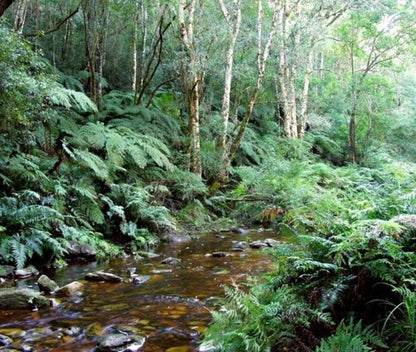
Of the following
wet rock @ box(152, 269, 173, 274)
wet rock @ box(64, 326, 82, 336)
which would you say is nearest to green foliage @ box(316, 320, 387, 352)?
wet rock @ box(64, 326, 82, 336)

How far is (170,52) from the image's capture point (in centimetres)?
1341

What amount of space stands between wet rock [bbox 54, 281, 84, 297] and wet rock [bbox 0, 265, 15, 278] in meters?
0.97

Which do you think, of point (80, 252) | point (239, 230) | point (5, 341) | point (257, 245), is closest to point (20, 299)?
point (5, 341)

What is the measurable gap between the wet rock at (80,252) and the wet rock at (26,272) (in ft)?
2.67

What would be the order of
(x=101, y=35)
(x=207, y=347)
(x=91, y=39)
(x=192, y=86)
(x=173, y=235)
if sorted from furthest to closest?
1. (x=101, y=35)
2. (x=192, y=86)
3. (x=91, y=39)
4. (x=173, y=235)
5. (x=207, y=347)

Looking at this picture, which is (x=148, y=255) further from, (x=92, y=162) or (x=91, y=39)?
(x=91, y=39)

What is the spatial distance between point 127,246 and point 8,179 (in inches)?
88.0

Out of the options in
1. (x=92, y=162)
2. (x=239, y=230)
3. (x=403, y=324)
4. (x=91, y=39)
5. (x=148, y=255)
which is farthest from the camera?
(x=91, y=39)

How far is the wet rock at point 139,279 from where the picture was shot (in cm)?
478

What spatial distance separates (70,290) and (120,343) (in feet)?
5.35

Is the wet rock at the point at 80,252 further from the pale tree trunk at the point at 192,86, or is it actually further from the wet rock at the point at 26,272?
the pale tree trunk at the point at 192,86

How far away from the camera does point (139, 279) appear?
4875 mm

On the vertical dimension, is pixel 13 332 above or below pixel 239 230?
above

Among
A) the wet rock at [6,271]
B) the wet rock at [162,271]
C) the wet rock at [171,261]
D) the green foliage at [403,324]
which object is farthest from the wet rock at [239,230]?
the green foliage at [403,324]
